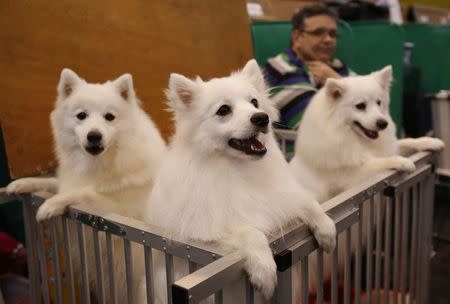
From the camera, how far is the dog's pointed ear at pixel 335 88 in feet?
6.23

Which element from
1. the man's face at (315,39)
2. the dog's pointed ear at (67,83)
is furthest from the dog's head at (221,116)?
the man's face at (315,39)

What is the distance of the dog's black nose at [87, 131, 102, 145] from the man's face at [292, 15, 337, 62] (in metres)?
1.57

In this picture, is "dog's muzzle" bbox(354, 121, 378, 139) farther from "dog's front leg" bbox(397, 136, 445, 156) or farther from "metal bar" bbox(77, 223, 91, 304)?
"metal bar" bbox(77, 223, 91, 304)

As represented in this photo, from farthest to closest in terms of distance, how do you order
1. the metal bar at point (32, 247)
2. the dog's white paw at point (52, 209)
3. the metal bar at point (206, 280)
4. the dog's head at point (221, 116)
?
the metal bar at point (32, 247) → the dog's white paw at point (52, 209) → the dog's head at point (221, 116) → the metal bar at point (206, 280)

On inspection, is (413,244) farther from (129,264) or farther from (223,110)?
(129,264)

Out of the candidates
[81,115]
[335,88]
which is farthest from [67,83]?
[335,88]

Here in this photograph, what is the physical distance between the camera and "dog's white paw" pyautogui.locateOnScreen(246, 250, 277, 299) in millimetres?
920

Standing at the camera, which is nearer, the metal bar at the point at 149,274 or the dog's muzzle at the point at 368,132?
the metal bar at the point at 149,274

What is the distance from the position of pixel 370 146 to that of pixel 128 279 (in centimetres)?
129

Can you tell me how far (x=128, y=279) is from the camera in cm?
114

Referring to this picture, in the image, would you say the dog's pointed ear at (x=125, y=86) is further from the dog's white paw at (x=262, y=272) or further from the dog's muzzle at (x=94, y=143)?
the dog's white paw at (x=262, y=272)

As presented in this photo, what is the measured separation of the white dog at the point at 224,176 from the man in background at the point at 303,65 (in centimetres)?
118

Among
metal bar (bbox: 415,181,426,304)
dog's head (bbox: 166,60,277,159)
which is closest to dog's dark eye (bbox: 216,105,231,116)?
dog's head (bbox: 166,60,277,159)

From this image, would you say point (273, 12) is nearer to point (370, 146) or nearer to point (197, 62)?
point (197, 62)
